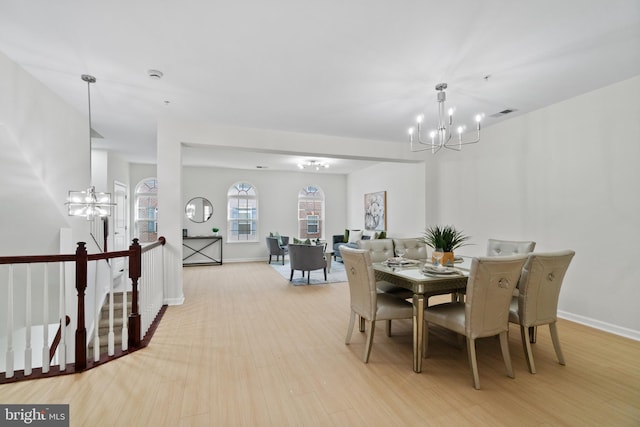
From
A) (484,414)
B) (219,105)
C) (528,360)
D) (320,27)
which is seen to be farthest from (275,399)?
(219,105)

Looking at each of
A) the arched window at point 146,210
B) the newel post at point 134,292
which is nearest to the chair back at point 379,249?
the newel post at point 134,292

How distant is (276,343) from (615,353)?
3221mm

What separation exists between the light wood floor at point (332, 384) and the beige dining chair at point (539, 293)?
1.01 ft

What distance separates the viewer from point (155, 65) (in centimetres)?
289

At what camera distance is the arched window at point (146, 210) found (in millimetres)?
8008

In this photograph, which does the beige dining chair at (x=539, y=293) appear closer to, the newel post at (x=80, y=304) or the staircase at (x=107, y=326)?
the newel post at (x=80, y=304)

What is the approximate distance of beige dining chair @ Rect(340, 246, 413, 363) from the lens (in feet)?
8.71

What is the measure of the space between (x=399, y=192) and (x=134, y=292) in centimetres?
559

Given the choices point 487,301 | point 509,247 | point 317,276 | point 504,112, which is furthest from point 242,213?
point 487,301

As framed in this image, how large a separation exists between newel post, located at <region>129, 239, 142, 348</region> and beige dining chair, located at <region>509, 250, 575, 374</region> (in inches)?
137

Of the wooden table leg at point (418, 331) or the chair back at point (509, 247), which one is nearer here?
the wooden table leg at point (418, 331)

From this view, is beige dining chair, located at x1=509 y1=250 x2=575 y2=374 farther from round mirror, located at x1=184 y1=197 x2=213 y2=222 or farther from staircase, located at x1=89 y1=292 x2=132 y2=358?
round mirror, located at x1=184 y1=197 x2=213 y2=222

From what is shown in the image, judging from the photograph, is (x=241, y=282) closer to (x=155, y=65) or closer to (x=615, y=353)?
(x=155, y=65)

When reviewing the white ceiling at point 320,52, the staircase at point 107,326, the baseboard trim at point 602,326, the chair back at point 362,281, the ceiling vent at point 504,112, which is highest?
the white ceiling at point 320,52
